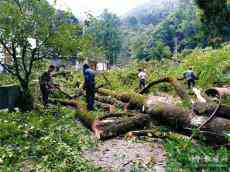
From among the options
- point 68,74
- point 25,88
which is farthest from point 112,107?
point 68,74

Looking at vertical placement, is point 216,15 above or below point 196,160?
above

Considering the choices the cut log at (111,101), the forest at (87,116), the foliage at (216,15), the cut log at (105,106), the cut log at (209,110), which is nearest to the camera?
the forest at (87,116)

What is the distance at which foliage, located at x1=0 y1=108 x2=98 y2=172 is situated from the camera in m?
6.60

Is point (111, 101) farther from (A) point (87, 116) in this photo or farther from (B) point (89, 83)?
(A) point (87, 116)

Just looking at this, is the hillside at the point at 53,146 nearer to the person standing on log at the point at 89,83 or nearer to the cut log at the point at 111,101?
the person standing on log at the point at 89,83

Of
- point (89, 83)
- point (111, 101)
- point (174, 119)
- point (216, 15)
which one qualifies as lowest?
point (111, 101)

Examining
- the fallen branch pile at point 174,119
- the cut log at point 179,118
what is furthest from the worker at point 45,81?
the cut log at point 179,118

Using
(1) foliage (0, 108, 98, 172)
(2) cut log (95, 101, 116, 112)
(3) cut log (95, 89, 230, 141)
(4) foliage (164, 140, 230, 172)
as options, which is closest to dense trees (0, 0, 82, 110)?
(2) cut log (95, 101, 116, 112)

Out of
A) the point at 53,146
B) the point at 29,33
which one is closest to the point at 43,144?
the point at 53,146

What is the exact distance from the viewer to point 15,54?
1323 centimetres

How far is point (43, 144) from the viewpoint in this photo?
781 centimetres

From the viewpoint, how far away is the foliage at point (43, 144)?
21.7ft

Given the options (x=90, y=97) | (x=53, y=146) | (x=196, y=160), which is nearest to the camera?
(x=196, y=160)

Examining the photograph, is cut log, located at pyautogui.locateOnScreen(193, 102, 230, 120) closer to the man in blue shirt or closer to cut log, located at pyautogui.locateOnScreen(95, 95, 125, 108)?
cut log, located at pyautogui.locateOnScreen(95, 95, 125, 108)
